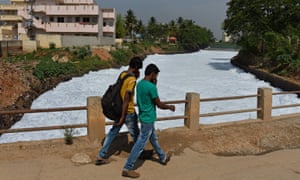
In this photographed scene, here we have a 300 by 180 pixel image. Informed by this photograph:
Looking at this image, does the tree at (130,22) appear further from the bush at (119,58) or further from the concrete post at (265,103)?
the concrete post at (265,103)

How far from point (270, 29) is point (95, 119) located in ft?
88.2

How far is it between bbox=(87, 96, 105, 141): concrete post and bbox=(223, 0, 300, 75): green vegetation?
783 inches

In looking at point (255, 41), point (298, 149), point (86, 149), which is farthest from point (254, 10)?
point (86, 149)

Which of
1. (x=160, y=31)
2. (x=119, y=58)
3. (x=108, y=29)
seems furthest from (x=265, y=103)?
(x=160, y=31)

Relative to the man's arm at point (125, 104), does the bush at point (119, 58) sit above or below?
above

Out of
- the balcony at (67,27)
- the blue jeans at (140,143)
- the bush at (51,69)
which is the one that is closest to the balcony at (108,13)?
the balcony at (67,27)

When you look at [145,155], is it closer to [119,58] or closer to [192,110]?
[192,110]

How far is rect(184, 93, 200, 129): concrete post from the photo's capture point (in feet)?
22.1

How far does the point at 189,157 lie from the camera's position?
551cm

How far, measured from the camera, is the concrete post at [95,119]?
5.74 m

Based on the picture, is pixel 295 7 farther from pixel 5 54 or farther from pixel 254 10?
pixel 5 54

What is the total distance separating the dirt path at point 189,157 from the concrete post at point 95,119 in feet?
0.55

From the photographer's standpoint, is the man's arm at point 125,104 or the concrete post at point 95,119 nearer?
the man's arm at point 125,104

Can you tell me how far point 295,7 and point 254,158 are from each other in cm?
2479
